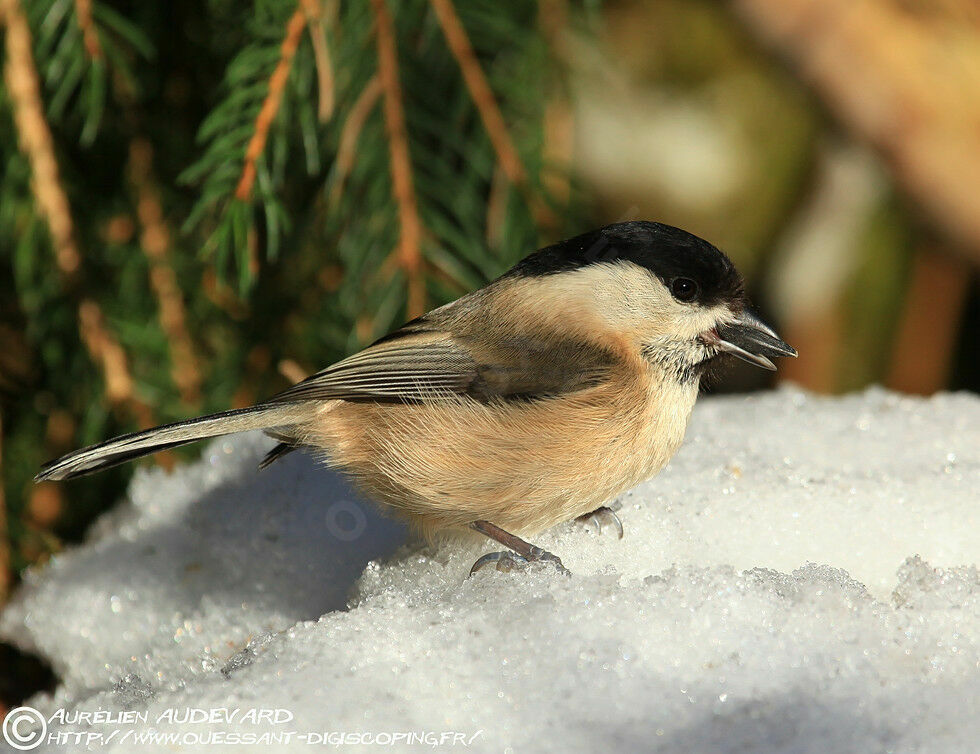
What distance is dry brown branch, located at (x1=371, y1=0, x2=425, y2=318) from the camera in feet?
4.85

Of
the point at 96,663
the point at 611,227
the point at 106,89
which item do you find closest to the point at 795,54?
the point at 611,227

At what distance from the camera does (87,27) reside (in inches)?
55.2

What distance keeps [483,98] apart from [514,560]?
74 cm

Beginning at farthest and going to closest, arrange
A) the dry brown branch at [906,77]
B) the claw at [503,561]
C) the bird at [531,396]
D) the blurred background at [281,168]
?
the dry brown branch at [906,77], the blurred background at [281,168], the bird at [531,396], the claw at [503,561]

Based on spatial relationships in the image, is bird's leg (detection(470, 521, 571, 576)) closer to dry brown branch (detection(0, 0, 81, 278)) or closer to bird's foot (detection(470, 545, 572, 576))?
bird's foot (detection(470, 545, 572, 576))

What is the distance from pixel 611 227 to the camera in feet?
4.56

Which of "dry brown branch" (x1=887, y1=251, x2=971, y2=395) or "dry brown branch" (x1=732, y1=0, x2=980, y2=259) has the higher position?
"dry brown branch" (x1=732, y1=0, x2=980, y2=259)

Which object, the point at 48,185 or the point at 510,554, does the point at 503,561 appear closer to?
the point at 510,554

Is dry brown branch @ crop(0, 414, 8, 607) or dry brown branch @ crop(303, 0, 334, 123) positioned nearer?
dry brown branch @ crop(303, 0, 334, 123)

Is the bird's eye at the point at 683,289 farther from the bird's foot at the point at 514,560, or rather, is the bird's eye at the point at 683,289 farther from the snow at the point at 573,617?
the bird's foot at the point at 514,560

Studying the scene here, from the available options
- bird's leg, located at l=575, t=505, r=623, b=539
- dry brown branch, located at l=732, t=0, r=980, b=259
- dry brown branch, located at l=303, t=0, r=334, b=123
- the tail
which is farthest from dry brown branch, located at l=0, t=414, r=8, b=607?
dry brown branch, located at l=732, t=0, r=980, b=259

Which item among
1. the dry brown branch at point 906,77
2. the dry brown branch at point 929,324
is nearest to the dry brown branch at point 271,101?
the dry brown branch at point 906,77

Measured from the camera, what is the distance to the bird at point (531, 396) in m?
1.32

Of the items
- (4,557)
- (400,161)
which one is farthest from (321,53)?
(4,557)
